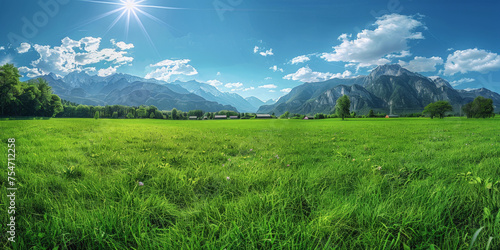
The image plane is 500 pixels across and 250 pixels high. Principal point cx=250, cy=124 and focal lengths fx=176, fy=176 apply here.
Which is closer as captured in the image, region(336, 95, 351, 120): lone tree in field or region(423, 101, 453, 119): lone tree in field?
region(423, 101, 453, 119): lone tree in field

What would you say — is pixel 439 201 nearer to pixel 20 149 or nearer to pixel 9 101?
pixel 20 149

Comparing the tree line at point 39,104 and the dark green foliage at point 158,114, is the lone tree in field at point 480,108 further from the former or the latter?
the dark green foliage at point 158,114

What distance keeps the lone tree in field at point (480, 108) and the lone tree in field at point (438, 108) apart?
2.98 meters

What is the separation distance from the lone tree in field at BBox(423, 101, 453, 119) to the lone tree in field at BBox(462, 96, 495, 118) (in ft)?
9.78

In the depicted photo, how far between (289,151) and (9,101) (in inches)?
682

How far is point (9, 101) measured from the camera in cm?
1101

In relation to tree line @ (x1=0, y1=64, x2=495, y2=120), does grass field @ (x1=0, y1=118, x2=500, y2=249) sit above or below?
below

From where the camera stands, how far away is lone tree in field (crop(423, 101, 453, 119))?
15883 mm

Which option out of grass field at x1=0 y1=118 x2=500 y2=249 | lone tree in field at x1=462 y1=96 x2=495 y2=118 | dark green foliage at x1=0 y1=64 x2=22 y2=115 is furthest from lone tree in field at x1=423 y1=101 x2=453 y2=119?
dark green foliage at x1=0 y1=64 x2=22 y2=115

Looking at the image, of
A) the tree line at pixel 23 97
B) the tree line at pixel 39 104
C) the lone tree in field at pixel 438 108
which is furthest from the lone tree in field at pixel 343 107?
the tree line at pixel 23 97

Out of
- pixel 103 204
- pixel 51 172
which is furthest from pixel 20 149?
pixel 103 204

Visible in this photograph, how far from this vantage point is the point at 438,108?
16188mm

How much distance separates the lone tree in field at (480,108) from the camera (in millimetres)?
15922

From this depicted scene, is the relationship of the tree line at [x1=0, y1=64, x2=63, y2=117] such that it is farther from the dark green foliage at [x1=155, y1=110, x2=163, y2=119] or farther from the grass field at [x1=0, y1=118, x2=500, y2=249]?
the dark green foliage at [x1=155, y1=110, x2=163, y2=119]
